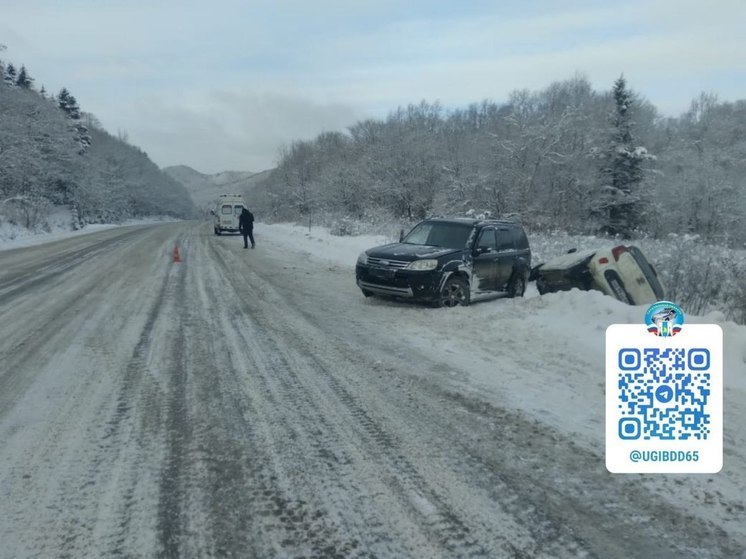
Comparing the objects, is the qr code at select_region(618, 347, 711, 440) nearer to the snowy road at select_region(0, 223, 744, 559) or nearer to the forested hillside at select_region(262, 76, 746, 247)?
the snowy road at select_region(0, 223, 744, 559)

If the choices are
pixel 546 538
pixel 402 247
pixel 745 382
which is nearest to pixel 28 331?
pixel 402 247

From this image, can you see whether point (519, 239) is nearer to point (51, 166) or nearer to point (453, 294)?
point (453, 294)

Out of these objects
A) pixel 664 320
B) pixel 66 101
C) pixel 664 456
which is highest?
pixel 66 101

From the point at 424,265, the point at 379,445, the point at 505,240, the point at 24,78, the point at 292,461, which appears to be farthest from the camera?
the point at 24,78

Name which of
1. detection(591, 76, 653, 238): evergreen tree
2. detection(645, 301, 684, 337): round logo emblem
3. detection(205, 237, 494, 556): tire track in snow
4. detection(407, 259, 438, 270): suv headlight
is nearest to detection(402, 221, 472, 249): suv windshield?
detection(407, 259, 438, 270): suv headlight

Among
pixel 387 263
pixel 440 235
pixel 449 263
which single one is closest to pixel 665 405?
pixel 449 263

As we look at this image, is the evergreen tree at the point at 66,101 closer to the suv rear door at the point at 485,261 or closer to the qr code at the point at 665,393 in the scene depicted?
the suv rear door at the point at 485,261

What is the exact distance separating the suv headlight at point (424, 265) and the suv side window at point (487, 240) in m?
1.51

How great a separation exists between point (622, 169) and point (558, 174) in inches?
185

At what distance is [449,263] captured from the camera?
9.53 meters

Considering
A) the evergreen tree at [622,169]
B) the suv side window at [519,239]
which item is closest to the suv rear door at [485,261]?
the suv side window at [519,239]

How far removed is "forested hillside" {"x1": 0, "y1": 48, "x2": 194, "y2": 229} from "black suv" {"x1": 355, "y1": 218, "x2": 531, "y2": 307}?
3168 centimetres

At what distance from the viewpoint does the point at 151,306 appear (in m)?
8.99

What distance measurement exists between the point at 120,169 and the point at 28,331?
287ft
